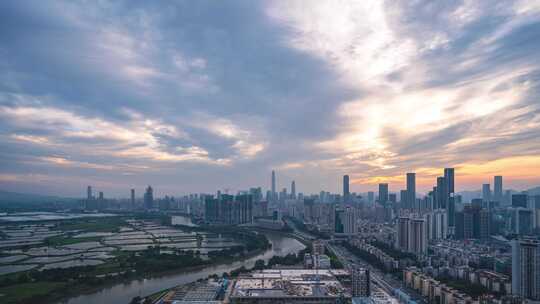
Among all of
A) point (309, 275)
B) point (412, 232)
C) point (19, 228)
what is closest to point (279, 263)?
point (309, 275)

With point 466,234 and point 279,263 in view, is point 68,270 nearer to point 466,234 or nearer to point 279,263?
point 279,263

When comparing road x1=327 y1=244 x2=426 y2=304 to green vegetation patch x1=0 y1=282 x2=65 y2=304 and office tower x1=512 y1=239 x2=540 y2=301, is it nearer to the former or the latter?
office tower x1=512 y1=239 x2=540 y2=301

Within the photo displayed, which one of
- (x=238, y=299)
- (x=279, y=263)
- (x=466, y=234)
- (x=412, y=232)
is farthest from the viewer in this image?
(x=466, y=234)

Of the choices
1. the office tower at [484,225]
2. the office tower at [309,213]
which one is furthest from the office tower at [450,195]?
the office tower at [309,213]

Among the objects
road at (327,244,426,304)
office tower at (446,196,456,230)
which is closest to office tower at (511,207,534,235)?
office tower at (446,196,456,230)

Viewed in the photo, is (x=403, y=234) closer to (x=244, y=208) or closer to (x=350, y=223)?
(x=350, y=223)

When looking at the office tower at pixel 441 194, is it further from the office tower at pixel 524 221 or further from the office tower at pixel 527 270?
the office tower at pixel 527 270
